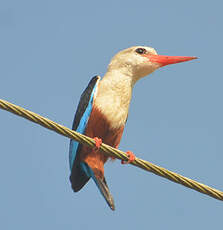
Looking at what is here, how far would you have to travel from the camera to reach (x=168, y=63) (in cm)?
741

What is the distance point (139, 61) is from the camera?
7.30 metres

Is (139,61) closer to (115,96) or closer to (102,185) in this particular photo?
(115,96)

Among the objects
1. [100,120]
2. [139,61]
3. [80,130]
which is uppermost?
[139,61]

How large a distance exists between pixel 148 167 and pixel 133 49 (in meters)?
3.30

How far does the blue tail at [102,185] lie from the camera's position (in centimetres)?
588

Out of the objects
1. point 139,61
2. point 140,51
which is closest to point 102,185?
point 139,61

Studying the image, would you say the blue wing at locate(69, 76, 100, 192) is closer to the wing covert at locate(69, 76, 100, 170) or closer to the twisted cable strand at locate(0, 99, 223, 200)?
the wing covert at locate(69, 76, 100, 170)

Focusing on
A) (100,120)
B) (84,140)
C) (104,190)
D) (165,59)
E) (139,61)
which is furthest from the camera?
(165,59)

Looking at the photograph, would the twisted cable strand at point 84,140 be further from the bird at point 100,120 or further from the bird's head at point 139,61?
the bird's head at point 139,61

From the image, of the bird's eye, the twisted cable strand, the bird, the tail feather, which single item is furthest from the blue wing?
the twisted cable strand

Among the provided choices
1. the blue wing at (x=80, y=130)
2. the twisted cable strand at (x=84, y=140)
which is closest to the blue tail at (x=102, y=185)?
the blue wing at (x=80, y=130)

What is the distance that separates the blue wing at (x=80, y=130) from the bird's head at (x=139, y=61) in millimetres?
655

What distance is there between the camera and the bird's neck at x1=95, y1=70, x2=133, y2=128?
21.0ft

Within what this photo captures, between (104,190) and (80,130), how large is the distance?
0.86 meters
